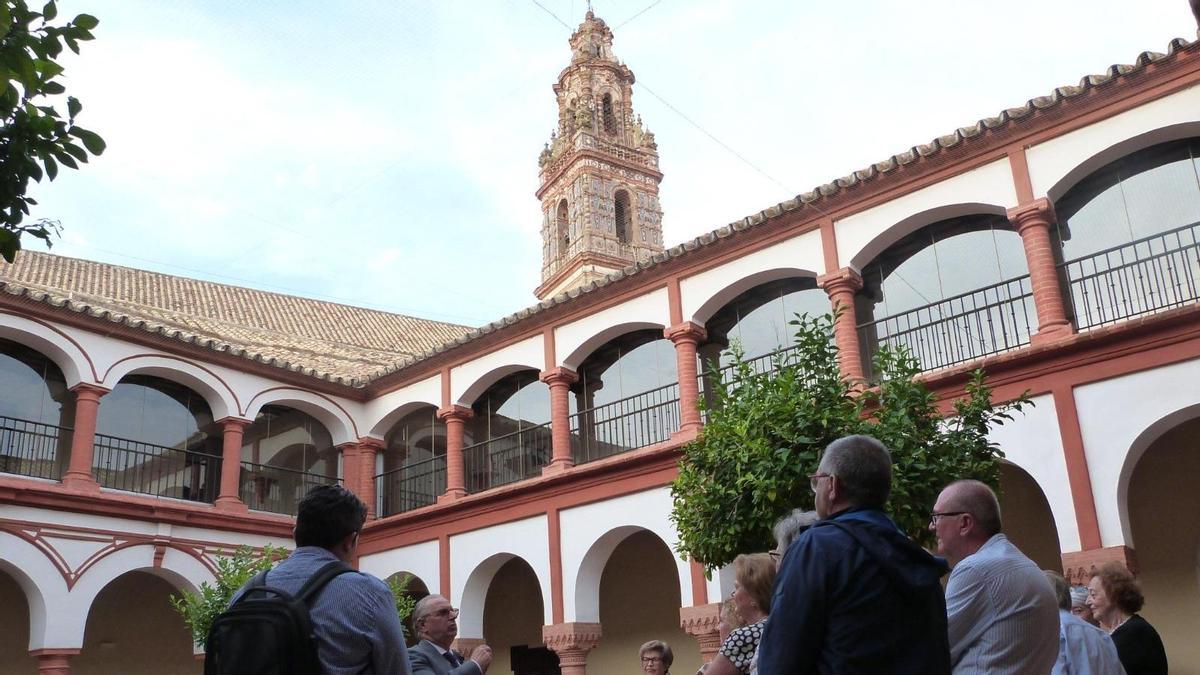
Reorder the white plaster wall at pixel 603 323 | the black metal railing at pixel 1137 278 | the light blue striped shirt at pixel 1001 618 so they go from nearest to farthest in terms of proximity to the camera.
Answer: the light blue striped shirt at pixel 1001 618 < the black metal railing at pixel 1137 278 < the white plaster wall at pixel 603 323

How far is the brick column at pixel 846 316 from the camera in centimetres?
1330

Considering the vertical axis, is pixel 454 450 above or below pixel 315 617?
above

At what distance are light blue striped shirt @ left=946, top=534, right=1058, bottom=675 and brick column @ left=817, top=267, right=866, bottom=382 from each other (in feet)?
32.2

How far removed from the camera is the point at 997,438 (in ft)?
39.1

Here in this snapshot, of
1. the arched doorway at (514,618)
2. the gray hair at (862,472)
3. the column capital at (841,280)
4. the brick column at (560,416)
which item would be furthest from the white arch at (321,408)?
the gray hair at (862,472)

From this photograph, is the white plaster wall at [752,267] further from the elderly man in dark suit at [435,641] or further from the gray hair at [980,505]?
the gray hair at [980,505]

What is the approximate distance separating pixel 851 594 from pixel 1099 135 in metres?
10.7

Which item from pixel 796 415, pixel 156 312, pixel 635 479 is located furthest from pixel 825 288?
pixel 156 312

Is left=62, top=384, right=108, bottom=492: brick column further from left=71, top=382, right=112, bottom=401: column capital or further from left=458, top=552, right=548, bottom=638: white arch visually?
left=458, top=552, right=548, bottom=638: white arch

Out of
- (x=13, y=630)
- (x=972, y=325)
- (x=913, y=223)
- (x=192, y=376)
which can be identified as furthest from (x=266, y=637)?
(x=13, y=630)

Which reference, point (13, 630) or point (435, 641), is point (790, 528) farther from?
point (13, 630)

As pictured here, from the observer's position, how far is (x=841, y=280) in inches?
538

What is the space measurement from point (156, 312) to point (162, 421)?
3.80m

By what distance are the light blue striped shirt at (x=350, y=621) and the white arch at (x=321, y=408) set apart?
51.9 ft
